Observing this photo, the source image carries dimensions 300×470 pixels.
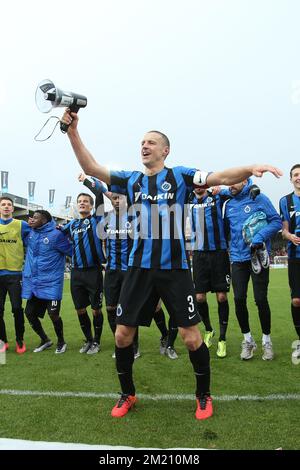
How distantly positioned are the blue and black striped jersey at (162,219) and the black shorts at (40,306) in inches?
121

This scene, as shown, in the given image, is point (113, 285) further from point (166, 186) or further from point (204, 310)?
point (166, 186)

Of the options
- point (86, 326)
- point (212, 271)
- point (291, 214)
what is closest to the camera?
point (291, 214)

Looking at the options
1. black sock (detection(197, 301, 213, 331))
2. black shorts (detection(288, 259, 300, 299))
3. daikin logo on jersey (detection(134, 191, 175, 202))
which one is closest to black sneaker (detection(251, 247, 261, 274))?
black shorts (detection(288, 259, 300, 299))

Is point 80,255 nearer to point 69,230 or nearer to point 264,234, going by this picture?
point 69,230

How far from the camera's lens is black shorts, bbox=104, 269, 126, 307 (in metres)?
6.12

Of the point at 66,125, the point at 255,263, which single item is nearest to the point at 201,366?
the point at 255,263

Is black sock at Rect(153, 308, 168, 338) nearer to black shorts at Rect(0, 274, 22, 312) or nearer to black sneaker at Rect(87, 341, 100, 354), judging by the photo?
black sneaker at Rect(87, 341, 100, 354)

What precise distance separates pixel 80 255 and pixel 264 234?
106 inches

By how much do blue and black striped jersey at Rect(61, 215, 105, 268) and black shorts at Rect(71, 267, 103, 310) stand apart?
106 millimetres

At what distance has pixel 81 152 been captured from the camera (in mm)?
3660

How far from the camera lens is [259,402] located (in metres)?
3.86

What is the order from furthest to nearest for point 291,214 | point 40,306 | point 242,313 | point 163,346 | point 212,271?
1. point 40,306
2. point 163,346
3. point 212,271
4. point 242,313
5. point 291,214

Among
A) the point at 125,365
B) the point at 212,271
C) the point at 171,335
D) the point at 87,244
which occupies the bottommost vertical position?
the point at 171,335

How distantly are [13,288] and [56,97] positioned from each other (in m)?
4.06
